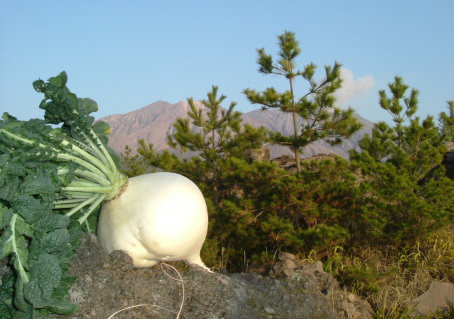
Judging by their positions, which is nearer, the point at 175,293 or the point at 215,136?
the point at 175,293

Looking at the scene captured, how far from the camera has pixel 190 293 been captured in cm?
374

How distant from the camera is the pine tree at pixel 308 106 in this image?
6.33 m

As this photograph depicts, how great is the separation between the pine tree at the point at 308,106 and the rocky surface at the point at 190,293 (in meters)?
2.47

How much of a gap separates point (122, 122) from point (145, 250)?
61.8m

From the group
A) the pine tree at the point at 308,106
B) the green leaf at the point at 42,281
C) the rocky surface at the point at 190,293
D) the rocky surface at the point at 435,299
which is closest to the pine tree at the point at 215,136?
the pine tree at the point at 308,106

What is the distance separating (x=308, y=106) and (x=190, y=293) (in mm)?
3486

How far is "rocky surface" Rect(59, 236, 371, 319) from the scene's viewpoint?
349 centimetres

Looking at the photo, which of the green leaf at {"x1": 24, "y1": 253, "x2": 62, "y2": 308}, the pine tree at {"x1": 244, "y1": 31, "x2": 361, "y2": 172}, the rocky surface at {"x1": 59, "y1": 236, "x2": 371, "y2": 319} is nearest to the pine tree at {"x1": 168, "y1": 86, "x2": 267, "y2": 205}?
the pine tree at {"x1": 244, "y1": 31, "x2": 361, "y2": 172}

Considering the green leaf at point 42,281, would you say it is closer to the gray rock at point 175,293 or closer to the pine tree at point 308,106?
the gray rock at point 175,293

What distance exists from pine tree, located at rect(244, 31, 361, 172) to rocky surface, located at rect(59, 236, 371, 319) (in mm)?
2474

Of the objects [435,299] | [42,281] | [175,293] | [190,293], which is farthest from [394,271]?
[42,281]

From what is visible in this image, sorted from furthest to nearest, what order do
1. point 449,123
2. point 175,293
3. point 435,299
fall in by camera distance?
point 449,123
point 435,299
point 175,293

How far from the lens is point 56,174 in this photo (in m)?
3.44

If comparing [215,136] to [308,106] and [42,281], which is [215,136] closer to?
[308,106]
